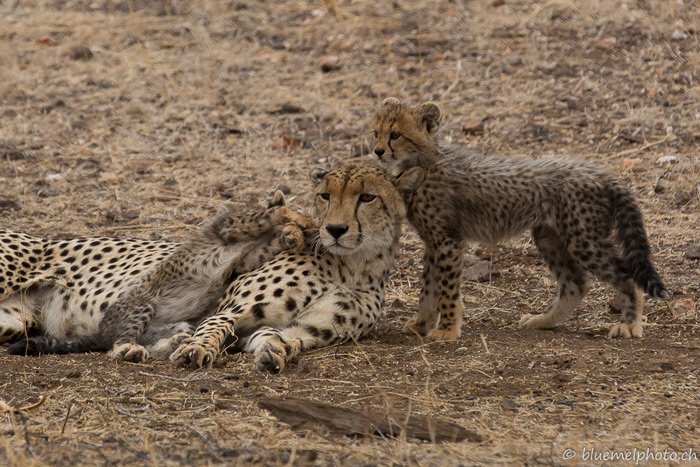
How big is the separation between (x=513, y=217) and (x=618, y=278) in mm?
631

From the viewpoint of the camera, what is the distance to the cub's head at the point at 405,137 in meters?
5.20

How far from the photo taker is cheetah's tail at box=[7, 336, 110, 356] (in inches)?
178

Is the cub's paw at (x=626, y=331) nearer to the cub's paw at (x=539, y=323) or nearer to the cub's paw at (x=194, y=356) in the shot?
the cub's paw at (x=539, y=323)

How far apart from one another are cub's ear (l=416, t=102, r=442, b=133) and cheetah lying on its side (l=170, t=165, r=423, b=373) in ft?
1.41

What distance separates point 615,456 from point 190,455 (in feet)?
4.39

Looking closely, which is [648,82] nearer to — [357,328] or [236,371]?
[357,328]

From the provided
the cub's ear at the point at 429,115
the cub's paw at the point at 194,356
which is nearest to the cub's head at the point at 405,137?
the cub's ear at the point at 429,115

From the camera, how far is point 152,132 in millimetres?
7941

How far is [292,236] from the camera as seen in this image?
15.7 ft

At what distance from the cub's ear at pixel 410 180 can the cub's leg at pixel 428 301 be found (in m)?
0.32

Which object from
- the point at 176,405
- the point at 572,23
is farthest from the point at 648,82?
the point at 176,405

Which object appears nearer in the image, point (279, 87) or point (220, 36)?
point (279, 87)

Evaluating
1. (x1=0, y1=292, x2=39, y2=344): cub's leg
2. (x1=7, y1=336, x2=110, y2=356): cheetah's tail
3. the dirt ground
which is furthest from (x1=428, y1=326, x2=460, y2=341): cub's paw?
(x1=0, y1=292, x2=39, y2=344): cub's leg

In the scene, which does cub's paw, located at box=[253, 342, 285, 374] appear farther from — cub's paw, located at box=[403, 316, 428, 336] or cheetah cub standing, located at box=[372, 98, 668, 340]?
cub's paw, located at box=[403, 316, 428, 336]
